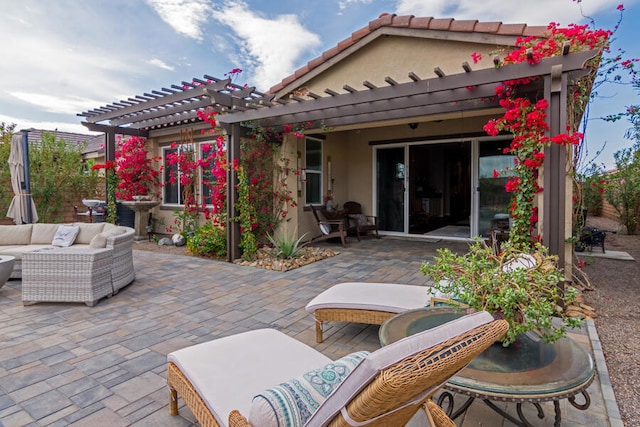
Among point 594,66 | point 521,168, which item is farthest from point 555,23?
point 521,168

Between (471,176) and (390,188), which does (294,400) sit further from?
(390,188)

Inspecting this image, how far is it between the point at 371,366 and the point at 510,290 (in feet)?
3.83

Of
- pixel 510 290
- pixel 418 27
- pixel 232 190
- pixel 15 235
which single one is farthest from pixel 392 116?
pixel 15 235

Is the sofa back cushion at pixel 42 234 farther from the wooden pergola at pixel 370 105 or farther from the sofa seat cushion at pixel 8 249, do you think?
the wooden pergola at pixel 370 105

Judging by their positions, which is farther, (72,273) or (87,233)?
(87,233)

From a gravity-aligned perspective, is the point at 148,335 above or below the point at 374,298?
below

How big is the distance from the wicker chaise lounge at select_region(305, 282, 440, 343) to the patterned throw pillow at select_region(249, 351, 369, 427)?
1625 millimetres

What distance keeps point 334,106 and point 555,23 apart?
286cm

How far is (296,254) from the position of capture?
244 inches

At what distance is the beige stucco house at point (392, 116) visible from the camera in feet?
13.4

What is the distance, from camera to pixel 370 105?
532 centimetres

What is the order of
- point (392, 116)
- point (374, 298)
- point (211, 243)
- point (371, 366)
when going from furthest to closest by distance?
point (211, 243) → point (392, 116) → point (374, 298) → point (371, 366)

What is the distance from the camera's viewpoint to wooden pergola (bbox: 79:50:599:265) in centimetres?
367

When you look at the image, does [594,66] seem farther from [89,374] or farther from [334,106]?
[89,374]
